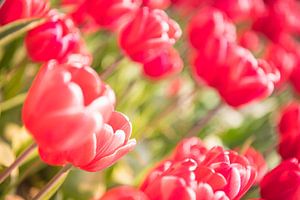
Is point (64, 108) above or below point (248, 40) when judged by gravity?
above

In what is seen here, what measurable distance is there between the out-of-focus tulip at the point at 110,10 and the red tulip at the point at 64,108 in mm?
167

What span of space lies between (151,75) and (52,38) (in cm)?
18

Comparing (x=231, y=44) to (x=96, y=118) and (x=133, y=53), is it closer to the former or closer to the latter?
(x=133, y=53)

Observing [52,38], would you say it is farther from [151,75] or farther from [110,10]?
[151,75]

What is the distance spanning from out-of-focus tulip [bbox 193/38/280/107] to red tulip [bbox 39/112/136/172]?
0.21 m

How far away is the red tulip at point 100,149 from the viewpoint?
1.06 ft

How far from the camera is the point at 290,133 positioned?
1.65ft

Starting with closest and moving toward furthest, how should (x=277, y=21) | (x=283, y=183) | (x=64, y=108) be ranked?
(x=64, y=108) → (x=283, y=183) → (x=277, y=21)

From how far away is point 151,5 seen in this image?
0.55 meters

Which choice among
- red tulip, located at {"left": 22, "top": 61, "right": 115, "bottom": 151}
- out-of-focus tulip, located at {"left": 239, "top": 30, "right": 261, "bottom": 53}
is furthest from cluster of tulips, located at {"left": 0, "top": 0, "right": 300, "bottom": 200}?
out-of-focus tulip, located at {"left": 239, "top": 30, "right": 261, "bottom": 53}

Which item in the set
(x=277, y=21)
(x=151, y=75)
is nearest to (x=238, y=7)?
(x=277, y=21)

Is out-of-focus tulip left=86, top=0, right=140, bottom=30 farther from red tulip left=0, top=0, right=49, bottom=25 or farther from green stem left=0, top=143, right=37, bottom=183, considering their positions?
green stem left=0, top=143, right=37, bottom=183

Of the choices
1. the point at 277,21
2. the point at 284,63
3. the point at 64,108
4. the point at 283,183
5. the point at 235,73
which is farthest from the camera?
the point at 277,21

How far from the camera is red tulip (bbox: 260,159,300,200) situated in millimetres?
415
